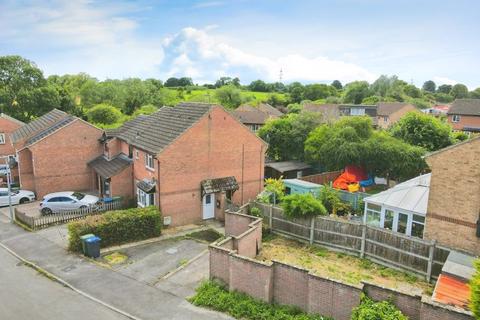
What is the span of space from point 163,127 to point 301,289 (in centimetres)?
1704

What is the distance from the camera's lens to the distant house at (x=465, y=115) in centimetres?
5938

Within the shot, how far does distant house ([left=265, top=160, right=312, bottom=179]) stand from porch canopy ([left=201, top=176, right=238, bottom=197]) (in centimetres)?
1294

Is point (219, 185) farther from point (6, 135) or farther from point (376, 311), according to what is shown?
point (6, 135)

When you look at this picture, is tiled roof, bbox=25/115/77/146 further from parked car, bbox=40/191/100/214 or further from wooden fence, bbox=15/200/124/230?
wooden fence, bbox=15/200/124/230

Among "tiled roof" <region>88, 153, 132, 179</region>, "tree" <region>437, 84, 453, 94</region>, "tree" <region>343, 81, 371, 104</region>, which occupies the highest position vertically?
"tree" <region>437, 84, 453, 94</region>

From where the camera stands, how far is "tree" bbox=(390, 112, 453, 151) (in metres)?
38.4

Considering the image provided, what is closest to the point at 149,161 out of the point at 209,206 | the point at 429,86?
the point at 209,206

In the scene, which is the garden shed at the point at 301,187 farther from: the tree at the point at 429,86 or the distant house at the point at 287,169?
the tree at the point at 429,86

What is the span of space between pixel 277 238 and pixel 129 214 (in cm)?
878

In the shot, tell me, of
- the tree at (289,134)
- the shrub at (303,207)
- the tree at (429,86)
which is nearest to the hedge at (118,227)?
the shrub at (303,207)

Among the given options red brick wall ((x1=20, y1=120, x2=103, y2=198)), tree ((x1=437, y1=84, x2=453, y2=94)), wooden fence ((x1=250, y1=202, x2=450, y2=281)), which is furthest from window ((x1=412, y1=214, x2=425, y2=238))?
tree ((x1=437, y1=84, x2=453, y2=94))

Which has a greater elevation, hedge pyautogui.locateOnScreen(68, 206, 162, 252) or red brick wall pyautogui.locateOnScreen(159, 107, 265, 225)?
red brick wall pyautogui.locateOnScreen(159, 107, 265, 225)

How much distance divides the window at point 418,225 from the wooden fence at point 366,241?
296 centimetres

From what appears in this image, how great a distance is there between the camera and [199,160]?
24609 mm
